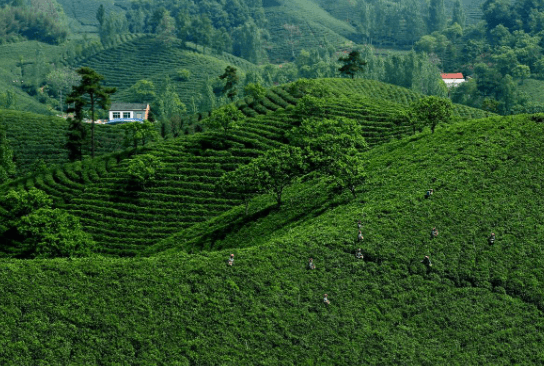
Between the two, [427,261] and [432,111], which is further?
[432,111]

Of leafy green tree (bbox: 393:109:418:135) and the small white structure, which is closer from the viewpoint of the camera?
leafy green tree (bbox: 393:109:418:135)

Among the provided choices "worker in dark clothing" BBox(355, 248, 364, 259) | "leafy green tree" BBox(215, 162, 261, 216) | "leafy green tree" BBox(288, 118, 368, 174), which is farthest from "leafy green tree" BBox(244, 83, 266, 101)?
"worker in dark clothing" BBox(355, 248, 364, 259)

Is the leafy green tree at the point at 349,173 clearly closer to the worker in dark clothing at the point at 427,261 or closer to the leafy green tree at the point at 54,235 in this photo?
the worker in dark clothing at the point at 427,261

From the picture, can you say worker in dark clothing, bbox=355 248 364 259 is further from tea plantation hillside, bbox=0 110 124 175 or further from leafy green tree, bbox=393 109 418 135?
tea plantation hillside, bbox=0 110 124 175

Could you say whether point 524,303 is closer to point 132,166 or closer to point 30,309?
point 30,309

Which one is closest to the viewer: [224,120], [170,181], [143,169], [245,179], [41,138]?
[245,179]

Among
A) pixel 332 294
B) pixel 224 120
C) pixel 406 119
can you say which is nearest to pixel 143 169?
pixel 224 120

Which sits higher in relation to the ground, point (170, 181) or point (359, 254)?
point (359, 254)

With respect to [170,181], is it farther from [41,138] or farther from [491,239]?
[41,138]
